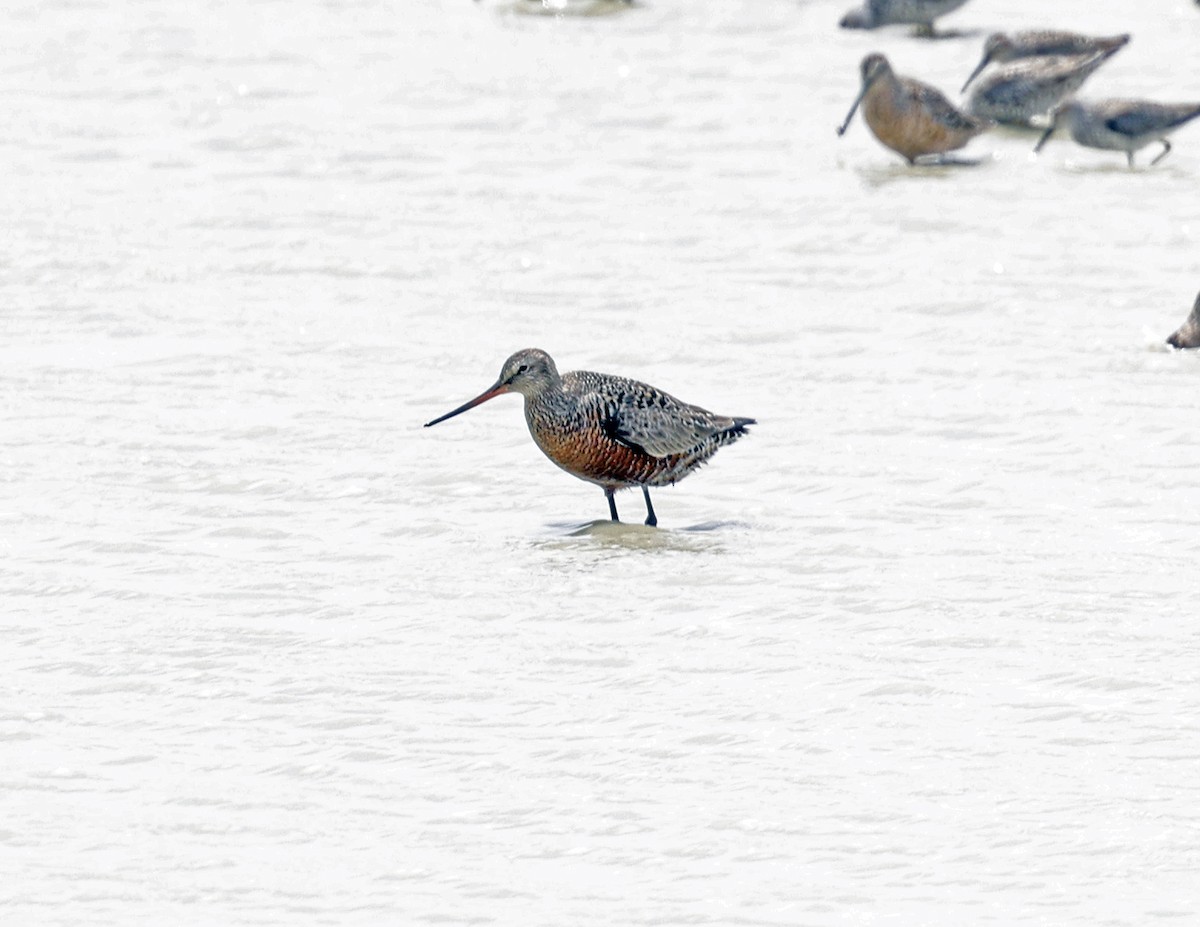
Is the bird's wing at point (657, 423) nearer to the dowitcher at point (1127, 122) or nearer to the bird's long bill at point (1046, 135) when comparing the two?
the dowitcher at point (1127, 122)

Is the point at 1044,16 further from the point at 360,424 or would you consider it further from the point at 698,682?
the point at 698,682

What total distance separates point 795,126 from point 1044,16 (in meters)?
4.38

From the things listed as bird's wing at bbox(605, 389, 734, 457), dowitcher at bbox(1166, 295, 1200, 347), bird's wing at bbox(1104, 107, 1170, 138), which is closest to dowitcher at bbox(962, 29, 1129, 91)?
bird's wing at bbox(1104, 107, 1170, 138)

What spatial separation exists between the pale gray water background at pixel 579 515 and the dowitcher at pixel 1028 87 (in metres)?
0.28

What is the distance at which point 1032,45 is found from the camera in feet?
61.4

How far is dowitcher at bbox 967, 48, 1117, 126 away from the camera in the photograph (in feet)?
58.3

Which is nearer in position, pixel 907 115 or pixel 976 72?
pixel 907 115

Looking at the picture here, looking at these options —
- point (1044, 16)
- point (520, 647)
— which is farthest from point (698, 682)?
point (1044, 16)

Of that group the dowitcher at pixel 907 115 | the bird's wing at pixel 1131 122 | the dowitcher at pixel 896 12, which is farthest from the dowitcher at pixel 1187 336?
the dowitcher at pixel 896 12

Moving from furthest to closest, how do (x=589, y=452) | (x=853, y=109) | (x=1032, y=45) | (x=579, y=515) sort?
(x=1032, y=45) → (x=853, y=109) → (x=579, y=515) → (x=589, y=452)

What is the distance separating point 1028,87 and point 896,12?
232cm

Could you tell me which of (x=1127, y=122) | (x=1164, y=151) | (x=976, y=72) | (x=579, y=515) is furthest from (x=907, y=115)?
(x=579, y=515)

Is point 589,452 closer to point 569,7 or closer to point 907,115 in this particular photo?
point 907,115

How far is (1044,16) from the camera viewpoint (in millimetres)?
21062
